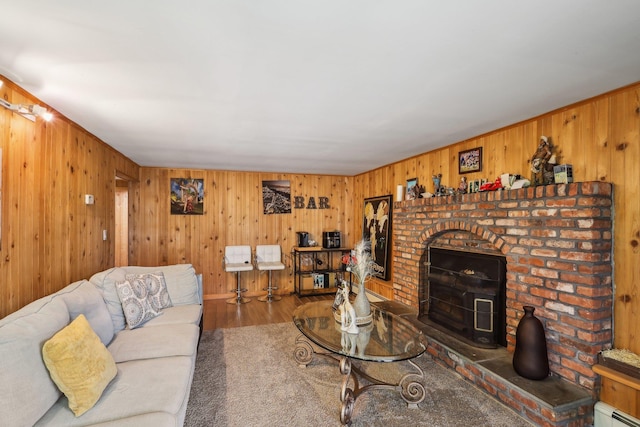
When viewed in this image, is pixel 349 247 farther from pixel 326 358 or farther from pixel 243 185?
pixel 326 358

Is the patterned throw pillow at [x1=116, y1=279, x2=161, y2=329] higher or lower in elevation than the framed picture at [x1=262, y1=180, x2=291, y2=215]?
lower

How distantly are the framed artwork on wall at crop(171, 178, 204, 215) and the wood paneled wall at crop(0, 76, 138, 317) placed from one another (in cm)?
173

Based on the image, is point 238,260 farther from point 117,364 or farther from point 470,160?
point 470,160

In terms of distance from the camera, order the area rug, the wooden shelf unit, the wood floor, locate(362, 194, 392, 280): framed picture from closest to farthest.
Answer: the area rug → the wood floor → locate(362, 194, 392, 280): framed picture → the wooden shelf unit

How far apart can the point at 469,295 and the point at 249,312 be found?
309cm

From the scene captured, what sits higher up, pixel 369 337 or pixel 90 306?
pixel 90 306

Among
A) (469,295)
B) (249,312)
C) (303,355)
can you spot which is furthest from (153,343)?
(469,295)

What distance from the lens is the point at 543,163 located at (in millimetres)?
2506

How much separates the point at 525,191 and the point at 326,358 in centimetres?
236

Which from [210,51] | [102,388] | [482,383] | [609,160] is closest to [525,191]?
[609,160]

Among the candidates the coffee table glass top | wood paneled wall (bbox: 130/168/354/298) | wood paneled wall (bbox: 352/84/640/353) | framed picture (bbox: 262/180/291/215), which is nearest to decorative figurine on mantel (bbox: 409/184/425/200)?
wood paneled wall (bbox: 352/84/640/353)

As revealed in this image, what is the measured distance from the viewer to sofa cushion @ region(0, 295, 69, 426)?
131cm

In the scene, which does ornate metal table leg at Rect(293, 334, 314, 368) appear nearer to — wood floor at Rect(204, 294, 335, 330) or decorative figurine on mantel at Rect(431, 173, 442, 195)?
wood floor at Rect(204, 294, 335, 330)

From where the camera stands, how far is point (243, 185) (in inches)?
222
